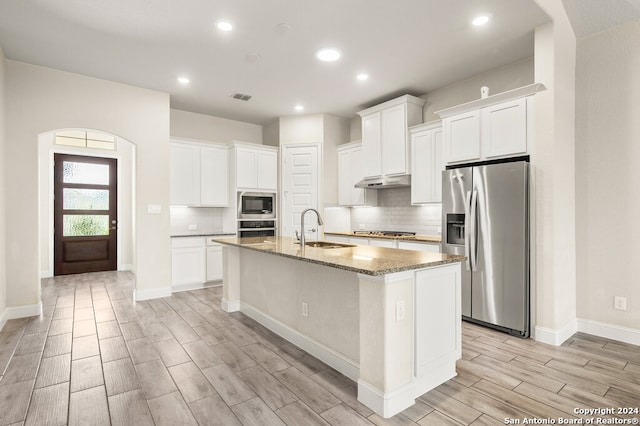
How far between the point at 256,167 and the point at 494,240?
4046 millimetres

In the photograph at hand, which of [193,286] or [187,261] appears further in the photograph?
[193,286]

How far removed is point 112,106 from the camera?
4.55 m

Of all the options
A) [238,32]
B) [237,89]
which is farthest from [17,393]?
[237,89]

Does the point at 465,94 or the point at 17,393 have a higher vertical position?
the point at 465,94

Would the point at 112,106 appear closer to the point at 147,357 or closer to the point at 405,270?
the point at 147,357

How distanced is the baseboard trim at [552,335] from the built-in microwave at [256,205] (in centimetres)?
434

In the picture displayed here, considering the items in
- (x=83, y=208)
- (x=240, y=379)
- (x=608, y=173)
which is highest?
(x=608, y=173)

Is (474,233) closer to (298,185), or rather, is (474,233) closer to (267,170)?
(298,185)

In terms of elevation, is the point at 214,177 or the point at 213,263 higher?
the point at 214,177

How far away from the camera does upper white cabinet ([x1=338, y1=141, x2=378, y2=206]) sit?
5715 mm

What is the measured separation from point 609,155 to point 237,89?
14.8 feet

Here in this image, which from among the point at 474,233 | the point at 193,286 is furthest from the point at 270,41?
the point at 193,286

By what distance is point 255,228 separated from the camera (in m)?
6.02

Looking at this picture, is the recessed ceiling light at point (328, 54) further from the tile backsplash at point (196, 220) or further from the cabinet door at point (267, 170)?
the tile backsplash at point (196, 220)
